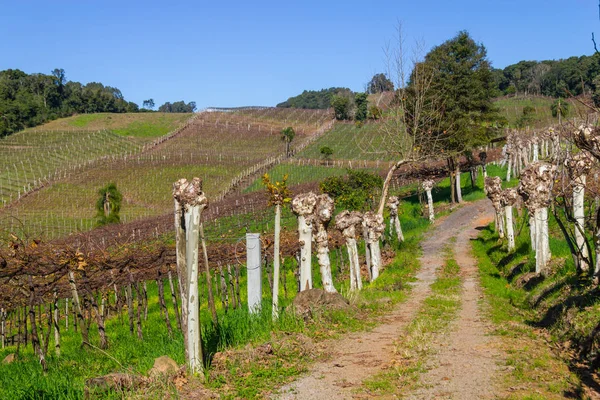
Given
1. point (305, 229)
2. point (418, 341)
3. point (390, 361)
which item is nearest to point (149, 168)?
point (305, 229)

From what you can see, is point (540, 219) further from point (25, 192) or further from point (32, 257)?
point (25, 192)

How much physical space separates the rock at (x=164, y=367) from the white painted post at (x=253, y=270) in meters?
3.76

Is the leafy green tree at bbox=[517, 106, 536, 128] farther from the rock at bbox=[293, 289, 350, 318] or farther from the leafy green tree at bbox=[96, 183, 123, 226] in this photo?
the rock at bbox=[293, 289, 350, 318]

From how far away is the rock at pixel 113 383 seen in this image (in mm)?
6812

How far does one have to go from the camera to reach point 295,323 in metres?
9.88

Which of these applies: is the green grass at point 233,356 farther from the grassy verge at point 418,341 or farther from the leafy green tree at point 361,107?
the leafy green tree at point 361,107

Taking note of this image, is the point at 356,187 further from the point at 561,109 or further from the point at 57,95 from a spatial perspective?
the point at 57,95

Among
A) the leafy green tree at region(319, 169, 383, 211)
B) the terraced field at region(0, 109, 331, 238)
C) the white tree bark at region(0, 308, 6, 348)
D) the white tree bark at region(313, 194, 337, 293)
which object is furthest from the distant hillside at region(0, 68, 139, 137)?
the white tree bark at region(313, 194, 337, 293)

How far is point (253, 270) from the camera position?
1157 centimetres

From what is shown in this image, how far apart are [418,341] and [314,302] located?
7.50 feet

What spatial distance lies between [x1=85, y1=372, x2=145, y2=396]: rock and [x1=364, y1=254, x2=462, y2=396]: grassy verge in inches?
111

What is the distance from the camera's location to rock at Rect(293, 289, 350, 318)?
10.5 meters

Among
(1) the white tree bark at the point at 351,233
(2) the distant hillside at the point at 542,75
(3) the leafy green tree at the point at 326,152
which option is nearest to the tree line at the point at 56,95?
(3) the leafy green tree at the point at 326,152

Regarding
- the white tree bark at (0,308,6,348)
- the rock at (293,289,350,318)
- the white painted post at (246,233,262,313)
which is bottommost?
the white tree bark at (0,308,6,348)
